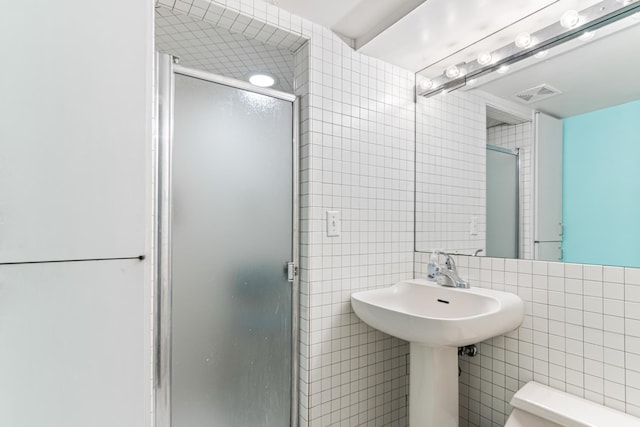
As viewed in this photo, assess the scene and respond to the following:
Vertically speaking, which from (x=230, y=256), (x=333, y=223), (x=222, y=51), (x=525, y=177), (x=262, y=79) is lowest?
(x=230, y=256)

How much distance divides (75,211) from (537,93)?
180 centimetres

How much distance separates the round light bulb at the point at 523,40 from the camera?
4.53ft

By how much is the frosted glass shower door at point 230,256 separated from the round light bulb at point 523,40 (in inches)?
43.5

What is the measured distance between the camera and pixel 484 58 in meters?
1.56

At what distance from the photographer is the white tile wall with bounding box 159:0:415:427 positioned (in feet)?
4.82

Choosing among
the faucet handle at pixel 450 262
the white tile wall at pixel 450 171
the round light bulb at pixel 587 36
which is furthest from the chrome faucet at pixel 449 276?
the round light bulb at pixel 587 36

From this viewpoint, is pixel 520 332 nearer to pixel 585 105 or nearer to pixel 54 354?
pixel 585 105

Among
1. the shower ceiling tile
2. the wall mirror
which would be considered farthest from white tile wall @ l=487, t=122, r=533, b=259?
the shower ceiling tile

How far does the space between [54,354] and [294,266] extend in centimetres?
102

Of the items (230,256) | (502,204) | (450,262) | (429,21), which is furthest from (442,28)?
(230,256)

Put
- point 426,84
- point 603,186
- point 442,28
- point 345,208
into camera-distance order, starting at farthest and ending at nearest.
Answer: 1. point 426,84
2. point 345,208
3. point 442,28
4. point 603,186

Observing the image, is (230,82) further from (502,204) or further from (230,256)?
(502,204)

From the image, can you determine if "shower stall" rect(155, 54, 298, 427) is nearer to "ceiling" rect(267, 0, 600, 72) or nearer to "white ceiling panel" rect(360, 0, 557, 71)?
"ceiling" rect(267, 0, 600, 72)

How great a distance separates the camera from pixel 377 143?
67.4 inches
